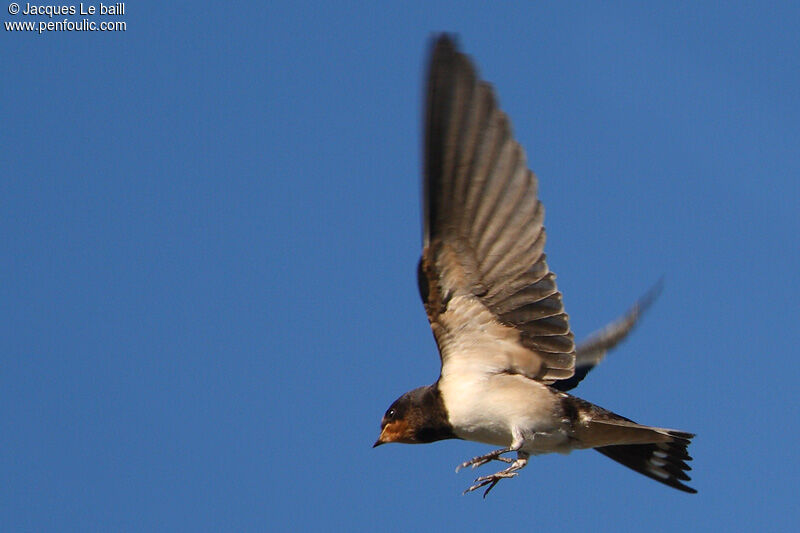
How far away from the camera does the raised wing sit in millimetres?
4223

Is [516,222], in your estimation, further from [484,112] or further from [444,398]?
[444,398]

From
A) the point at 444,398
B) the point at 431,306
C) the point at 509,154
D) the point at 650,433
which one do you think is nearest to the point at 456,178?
the point at 509,154

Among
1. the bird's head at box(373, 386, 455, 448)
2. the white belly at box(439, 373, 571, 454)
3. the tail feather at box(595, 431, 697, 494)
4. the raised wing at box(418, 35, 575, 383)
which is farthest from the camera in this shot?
the tail feather at box(595, 431, 697, 494)

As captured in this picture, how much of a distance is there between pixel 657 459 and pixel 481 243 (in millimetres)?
1519

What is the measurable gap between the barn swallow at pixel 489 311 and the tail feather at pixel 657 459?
259 millimetres

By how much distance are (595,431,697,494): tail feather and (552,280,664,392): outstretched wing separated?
1.29ft

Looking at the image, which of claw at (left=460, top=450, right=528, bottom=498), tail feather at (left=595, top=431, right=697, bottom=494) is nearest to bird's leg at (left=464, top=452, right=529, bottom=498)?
claw at (left=460, top=450, right=528, bottom=498)

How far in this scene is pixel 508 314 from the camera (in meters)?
4.67

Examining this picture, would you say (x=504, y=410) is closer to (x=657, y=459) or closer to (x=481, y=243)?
(x=481, y=243)

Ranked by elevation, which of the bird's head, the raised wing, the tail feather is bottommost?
the tail feather

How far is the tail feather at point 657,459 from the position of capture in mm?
5246

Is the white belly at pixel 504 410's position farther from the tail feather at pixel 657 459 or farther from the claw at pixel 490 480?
the tail feather at pixel 657 459

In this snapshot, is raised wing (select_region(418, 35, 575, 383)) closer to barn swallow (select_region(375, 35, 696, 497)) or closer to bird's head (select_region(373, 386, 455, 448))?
barn swallow (select_region(375, 35, 696, 497))

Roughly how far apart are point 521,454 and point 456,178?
117cm
